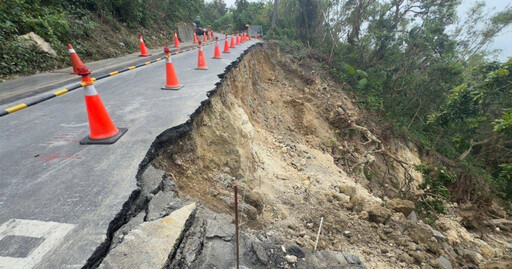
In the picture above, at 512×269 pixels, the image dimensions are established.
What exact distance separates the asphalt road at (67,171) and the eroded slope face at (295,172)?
1.51 feet

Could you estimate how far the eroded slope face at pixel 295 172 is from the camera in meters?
2.97

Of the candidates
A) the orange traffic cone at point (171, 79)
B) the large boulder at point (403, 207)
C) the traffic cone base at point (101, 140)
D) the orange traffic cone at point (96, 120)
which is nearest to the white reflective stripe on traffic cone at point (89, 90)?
the orange traffic cone at point (96, 120)

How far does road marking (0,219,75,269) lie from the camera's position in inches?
54.0

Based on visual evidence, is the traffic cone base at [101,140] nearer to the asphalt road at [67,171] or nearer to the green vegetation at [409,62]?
the asphalt road at [67,171]

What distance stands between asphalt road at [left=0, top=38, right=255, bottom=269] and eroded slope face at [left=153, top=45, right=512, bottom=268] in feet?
1.51

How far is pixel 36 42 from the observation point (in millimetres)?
6270

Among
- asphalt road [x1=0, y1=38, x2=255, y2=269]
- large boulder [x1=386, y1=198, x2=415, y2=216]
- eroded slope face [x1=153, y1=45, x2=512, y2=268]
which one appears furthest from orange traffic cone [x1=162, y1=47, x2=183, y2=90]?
large boulder [x1=386, y1=198, x2=415, y2=216]

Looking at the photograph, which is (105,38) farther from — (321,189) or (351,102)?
(351,102)

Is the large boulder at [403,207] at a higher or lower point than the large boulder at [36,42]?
lower

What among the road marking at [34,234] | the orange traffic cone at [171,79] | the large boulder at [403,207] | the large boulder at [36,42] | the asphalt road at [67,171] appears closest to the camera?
the road marking at [34,234]

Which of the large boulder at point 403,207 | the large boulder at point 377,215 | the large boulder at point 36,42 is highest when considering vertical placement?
the large boulder at point 36,42

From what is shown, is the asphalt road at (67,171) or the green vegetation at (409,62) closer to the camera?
the asphalt road at (67,171)

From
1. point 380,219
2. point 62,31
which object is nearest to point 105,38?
point 62,31

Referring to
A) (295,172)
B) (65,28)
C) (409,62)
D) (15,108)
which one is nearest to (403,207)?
(295,172)
